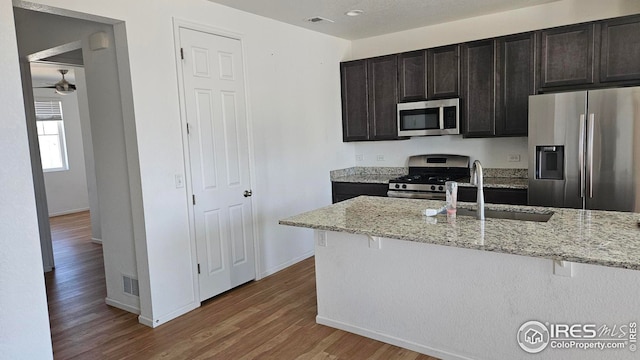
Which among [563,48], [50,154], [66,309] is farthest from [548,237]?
[50,154]

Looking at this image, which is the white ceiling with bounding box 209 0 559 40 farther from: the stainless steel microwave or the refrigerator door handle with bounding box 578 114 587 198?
the refrigerator door handle with bounding box 578 114 587 198

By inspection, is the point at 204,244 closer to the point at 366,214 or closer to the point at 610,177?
the point at 366,214

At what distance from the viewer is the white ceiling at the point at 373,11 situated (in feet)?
12.3

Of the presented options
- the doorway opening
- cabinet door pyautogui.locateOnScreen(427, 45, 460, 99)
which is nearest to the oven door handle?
cabinet door pyautogui.locateOnScreen(427, 45, 460, 99)

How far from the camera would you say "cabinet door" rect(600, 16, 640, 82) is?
3468 mm

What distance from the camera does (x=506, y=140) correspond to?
4457mm

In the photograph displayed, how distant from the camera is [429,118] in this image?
4586mm

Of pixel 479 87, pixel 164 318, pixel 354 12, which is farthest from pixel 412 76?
pixel 164 318

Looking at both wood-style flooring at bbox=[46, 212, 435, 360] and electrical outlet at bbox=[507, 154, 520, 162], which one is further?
electrical outlet at bbox=[507, 154, 520, 162]

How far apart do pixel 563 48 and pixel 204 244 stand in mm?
3658

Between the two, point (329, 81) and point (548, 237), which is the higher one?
point (329, 81)

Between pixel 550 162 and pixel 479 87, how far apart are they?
43.1 inches

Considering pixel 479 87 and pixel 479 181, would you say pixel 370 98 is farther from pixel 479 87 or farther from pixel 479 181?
pixel 479 181

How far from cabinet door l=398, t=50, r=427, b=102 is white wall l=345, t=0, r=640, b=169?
1.02 feet
